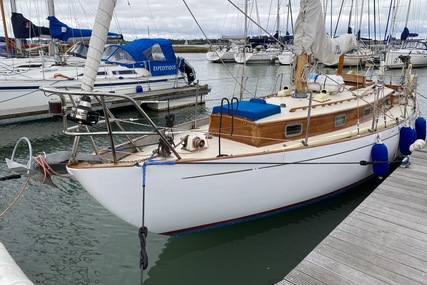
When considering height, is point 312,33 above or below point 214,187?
Answer: above

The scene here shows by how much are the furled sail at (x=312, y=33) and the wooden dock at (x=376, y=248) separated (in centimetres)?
338

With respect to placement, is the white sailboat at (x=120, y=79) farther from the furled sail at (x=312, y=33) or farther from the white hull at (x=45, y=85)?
the furled sail at (x=312, y=33)

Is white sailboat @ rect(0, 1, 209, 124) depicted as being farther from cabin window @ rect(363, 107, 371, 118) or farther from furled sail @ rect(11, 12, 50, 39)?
cabin window @ rect(363, 107, 371, 118)

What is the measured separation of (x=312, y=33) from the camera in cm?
728

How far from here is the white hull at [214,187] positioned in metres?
4.62

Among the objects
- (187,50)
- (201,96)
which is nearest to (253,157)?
(201,96)

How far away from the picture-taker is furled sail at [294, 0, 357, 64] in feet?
23.7

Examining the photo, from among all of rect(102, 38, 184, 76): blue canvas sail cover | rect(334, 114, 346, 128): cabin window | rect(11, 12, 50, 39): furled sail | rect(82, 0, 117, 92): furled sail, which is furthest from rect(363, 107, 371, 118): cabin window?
rect(11, 12, 50, 39): furled sail

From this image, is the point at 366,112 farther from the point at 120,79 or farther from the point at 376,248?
the point at 120,79

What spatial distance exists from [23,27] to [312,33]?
58.4 ft

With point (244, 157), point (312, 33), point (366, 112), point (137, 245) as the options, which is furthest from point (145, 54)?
point (244, 157)

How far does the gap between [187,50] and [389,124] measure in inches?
3107

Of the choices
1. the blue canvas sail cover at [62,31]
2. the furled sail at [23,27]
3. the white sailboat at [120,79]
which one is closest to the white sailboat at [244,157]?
the white sailboat at [120,79]

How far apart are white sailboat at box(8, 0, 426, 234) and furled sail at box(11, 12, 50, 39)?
53.0 ft
